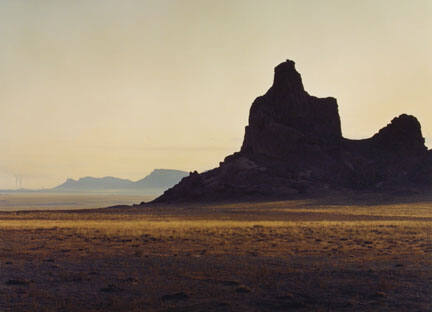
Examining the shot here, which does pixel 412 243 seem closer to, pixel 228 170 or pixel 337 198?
pixel 337 198

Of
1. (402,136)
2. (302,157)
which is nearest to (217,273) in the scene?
(302,157)

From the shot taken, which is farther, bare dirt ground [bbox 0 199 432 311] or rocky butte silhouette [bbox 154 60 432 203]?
rocky butte silhouette [bbox 154 60 432 203]

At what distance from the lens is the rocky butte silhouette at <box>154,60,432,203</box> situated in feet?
430

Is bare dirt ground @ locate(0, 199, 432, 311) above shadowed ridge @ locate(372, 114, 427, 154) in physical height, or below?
below

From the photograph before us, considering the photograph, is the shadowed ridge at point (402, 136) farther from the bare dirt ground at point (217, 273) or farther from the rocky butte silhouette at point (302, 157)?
the bare dirt ground at point (217, 273)

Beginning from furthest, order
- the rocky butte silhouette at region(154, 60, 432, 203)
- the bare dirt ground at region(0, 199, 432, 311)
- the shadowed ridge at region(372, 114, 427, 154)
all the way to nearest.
A: the shadowed ridge at region(372, 114, 427, 154)
the rocky butte silhouette at region(154, 60, 432, 203)
the bare dirt ground at region(0, 199, 432, 311)

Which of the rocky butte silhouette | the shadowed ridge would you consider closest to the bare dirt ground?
the rocky butte silhouette

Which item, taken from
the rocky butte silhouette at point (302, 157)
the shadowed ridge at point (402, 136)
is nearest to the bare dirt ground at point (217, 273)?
the rocky butte silhouette at point (302, 157)

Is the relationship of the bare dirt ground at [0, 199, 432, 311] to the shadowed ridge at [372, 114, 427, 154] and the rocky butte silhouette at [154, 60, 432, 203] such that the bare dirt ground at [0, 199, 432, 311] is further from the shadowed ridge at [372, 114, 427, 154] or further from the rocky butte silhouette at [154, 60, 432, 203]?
the shadowed ridge at [372, 114, 427, 154]

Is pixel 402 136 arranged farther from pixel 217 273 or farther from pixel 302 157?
pixel 217 273

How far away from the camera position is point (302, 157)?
145 meters

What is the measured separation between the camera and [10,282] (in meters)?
20.7

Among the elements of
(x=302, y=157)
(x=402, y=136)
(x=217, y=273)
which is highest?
(x=402, y=136)

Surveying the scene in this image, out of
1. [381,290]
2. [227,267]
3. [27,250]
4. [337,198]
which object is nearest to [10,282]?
[227,267]
